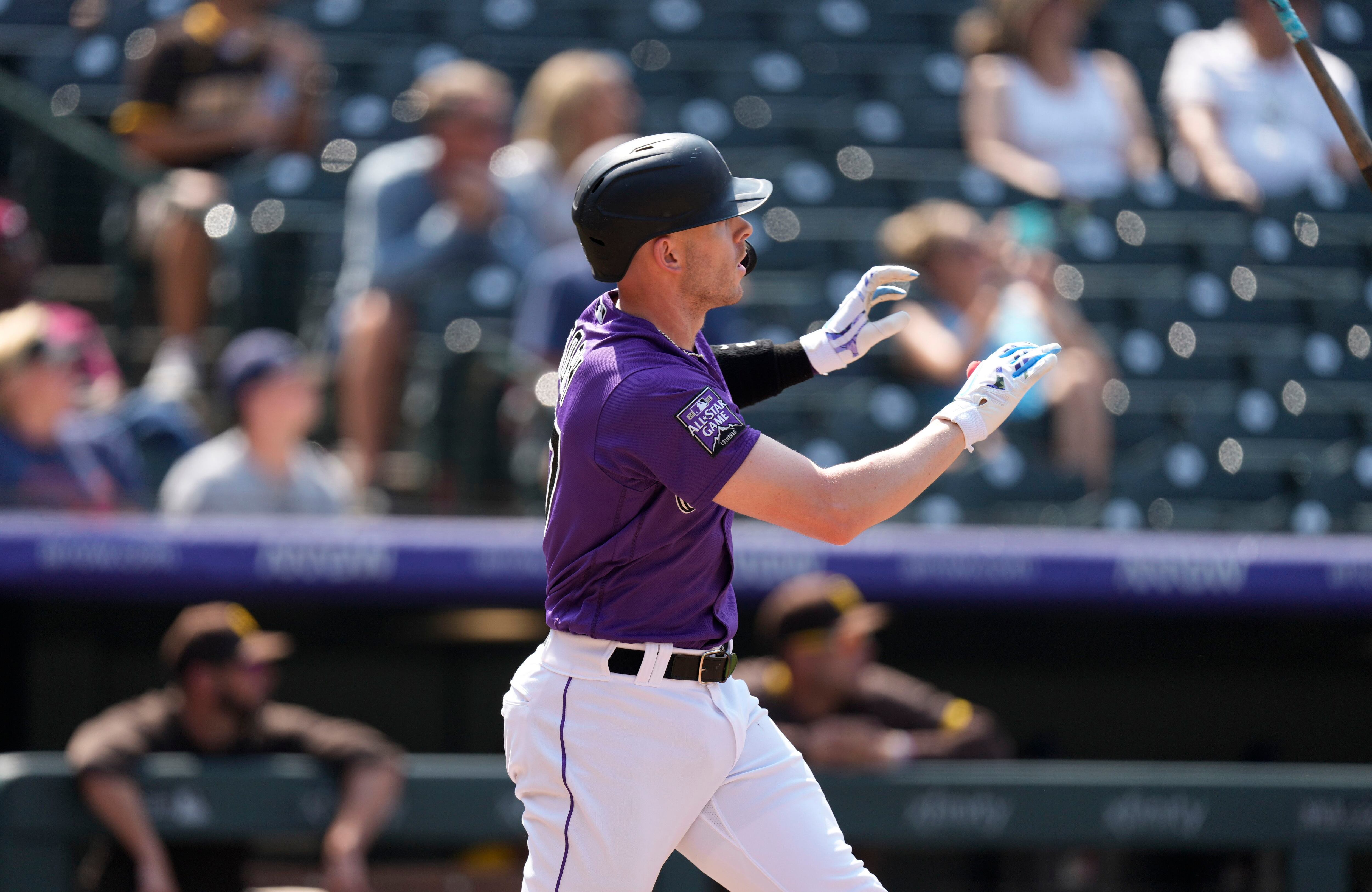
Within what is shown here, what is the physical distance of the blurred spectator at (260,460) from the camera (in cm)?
483

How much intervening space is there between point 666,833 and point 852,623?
7.20 feet

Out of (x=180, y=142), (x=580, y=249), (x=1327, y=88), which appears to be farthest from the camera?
(x=180, y=142)

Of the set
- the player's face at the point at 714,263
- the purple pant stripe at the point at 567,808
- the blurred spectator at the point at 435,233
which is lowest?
the blurred spectator at the point at 435,233

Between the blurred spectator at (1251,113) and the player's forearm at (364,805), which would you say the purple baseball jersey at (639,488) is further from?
the blurred spectator at (1251,113)

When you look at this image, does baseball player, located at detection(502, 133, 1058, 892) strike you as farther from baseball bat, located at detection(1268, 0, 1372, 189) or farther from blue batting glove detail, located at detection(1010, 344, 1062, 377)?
baseball bat, located at detection(1268, 0, 1372, 189)

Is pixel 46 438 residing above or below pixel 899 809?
above

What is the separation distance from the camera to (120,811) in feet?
13.8

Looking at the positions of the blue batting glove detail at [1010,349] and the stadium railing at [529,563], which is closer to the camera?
the blue batting glove detail at [1010,349]

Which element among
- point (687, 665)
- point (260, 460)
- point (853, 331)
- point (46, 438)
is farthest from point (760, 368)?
point (46, 438)

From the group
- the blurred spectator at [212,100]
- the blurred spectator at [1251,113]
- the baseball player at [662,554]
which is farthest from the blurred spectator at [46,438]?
the blurred spectator at [1251,113]

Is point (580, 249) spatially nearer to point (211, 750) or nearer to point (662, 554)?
point (211, 750)

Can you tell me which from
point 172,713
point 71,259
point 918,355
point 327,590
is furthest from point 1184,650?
point 71,259

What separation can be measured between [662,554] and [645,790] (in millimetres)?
355

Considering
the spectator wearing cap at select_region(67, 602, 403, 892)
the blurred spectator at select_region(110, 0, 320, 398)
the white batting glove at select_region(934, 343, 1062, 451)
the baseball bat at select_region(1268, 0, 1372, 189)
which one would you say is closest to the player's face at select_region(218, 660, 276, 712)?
the spectator wearing cap at select_region(67, 602, 403, 892)
